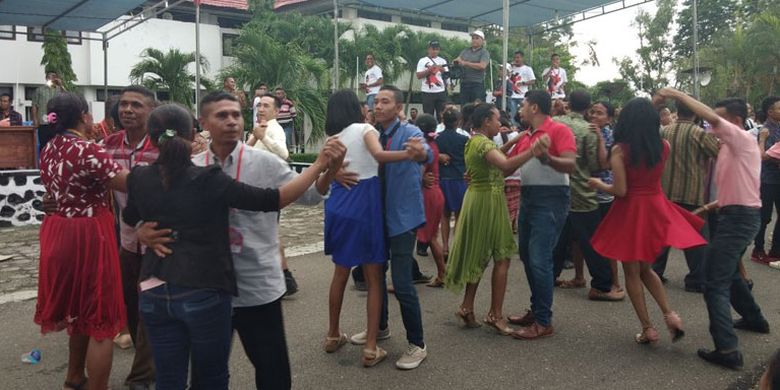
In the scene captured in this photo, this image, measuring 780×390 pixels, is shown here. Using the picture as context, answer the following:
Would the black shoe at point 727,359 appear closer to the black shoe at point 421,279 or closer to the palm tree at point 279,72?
the black shoe at point 421,279

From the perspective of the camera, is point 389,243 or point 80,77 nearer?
point 389,243

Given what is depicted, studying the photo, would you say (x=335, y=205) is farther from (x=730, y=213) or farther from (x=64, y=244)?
(x=730, y=213)

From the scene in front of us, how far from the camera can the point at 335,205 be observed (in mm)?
4293

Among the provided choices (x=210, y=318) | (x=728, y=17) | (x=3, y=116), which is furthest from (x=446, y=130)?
(x=728, y=17)

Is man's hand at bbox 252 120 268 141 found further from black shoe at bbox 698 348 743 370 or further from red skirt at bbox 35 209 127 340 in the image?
black shoe at bbox 698 348 743 370

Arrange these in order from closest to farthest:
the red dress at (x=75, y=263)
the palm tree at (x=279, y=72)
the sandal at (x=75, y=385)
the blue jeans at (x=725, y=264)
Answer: the red dress at (x=75, y=263) → the sandal at (x=75, y=385) → the blue jeans at (x=725, y=264) → the palm tree at (x=279, y=72)

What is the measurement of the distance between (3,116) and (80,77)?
1226 cm

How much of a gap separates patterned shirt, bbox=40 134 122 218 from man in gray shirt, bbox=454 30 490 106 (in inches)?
374

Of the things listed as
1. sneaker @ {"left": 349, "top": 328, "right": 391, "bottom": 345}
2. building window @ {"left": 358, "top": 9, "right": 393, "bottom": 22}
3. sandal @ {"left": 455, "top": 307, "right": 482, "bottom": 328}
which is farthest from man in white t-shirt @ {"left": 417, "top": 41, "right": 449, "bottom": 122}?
building window @ {"left": 358, "top": 9, "right": 393, "bottom": 22}

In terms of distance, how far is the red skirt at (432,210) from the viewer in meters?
6.84

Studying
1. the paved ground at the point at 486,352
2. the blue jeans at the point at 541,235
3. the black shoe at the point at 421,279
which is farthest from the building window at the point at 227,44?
the blue jeans at the point at 541,235

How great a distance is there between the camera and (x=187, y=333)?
2703 millimetres

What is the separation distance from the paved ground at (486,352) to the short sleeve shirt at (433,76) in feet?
23.0

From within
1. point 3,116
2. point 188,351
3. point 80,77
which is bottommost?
point 188,351
